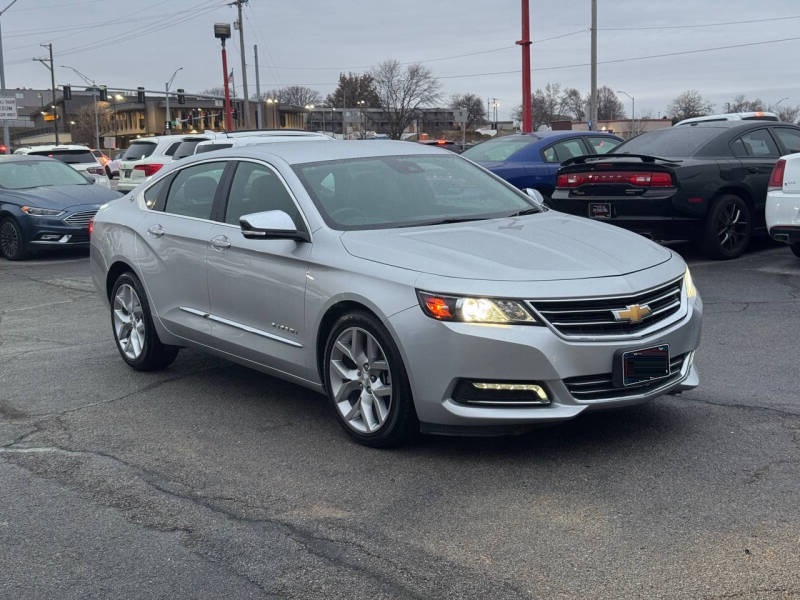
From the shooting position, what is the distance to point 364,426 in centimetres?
511

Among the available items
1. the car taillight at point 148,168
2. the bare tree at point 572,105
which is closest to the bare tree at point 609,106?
the bare tree at point 572,105

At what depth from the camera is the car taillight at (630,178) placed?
1069cm

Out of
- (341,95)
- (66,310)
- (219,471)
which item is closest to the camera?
(219,471)

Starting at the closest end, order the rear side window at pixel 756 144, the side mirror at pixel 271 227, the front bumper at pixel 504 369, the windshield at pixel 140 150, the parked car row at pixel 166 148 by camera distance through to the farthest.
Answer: the front bumper at pixel 504 369 < the side mirror at pixel 271 227 < the rear side window at pixel 756 144 < the parked car row at pixel 166 148 < the windshield at pixel 140 150

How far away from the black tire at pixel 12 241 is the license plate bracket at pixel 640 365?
1214 centimetres

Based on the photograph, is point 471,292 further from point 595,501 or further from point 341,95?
point 341,95

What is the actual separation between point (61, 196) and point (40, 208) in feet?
1.80

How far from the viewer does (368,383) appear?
505 centimetres

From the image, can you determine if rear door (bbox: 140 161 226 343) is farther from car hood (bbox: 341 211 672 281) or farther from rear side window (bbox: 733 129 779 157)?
rear side window (bbox: 733 129 779 157)

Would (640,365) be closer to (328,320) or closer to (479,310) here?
(479,310)

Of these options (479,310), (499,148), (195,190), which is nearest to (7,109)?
(499,148)

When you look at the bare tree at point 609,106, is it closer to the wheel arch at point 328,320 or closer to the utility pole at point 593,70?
the utility pole at point 593,70

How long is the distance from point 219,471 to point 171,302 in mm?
1978

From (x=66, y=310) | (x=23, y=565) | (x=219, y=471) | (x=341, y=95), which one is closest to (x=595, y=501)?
(x=219, y=471)
